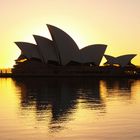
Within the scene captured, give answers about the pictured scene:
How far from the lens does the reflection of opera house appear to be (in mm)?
80250

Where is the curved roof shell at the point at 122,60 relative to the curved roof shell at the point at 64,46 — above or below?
below

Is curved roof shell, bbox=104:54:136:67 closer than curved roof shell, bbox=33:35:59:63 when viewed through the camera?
No

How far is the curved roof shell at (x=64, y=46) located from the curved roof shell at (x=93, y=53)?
2777mm

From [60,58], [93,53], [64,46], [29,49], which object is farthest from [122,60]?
[29,49]

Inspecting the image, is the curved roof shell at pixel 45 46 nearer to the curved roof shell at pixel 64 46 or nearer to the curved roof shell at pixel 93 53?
the curved roof shell at pixel 64 46

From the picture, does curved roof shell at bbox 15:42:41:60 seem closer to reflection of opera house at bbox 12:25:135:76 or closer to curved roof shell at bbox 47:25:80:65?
reflection of opera house at bbox 12:25:135:76

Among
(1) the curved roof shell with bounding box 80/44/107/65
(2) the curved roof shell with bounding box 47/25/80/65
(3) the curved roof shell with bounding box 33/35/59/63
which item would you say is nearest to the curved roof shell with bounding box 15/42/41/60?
(3) the curved roof shell with bounding box 33/35/59/63

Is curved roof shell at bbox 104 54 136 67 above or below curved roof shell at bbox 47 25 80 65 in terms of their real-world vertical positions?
below

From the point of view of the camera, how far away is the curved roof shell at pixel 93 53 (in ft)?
292

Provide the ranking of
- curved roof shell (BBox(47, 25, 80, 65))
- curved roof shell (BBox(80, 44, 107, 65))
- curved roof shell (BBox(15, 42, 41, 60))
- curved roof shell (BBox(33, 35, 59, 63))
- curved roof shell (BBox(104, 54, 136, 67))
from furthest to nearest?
curved roof shell (BBox(104, 54, 136, 67)) → curved roof shell (BBox(80, 44, 107, 65)) → curved roof shell (BBox(15, 42, 41, 60)) → curved roof shell (BBox(33, 35, 59, 63)) → curved roof shell (BBox(47, 25, 80, 65))

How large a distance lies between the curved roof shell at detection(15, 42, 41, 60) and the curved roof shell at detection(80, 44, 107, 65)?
976cm

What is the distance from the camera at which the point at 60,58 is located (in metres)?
85.1

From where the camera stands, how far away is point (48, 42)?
8050 centimetres

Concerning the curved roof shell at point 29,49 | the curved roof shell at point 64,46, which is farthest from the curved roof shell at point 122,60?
the curved roof shell at point 29,49
